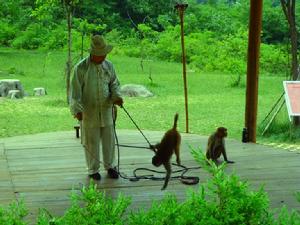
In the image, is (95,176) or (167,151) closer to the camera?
(167,151)

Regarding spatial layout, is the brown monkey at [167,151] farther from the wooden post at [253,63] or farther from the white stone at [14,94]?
the white stone at [14,94]

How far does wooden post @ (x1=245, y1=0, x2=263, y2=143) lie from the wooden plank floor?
0.29 meters

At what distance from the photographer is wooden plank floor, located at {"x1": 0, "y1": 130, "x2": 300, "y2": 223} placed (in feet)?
15.5

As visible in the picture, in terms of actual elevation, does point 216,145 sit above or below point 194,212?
below

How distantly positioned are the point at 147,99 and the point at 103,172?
8.51 m

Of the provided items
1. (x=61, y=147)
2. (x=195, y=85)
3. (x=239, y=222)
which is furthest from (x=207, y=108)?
(x=239, y=222)

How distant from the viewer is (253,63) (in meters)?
7.07

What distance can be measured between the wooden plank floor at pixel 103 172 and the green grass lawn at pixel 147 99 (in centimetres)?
259

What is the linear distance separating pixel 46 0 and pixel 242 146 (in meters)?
8.11

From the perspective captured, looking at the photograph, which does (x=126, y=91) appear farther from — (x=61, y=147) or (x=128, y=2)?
(x=128, y=2)

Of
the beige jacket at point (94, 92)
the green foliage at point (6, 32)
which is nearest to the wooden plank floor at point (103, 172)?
the beige jacket at point (94, 92)

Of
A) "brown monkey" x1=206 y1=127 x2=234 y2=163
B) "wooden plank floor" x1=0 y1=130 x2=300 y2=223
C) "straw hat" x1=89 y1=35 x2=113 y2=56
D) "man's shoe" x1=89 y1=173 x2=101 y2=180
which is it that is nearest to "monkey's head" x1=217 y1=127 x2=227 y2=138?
"brown monkey" x1=206 y1=127 x2=234 y2=163

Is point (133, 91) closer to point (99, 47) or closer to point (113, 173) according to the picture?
point (113, 173)

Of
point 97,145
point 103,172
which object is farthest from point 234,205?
point 103,172
